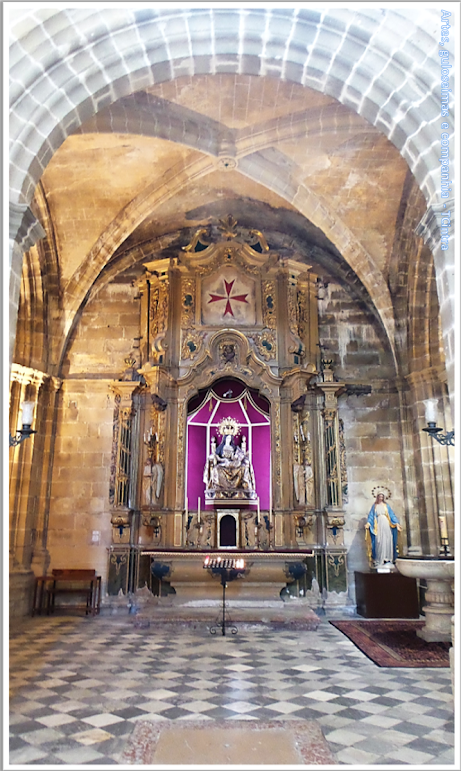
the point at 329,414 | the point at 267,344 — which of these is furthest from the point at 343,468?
the point at 267,344

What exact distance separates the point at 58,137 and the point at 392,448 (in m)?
8.00

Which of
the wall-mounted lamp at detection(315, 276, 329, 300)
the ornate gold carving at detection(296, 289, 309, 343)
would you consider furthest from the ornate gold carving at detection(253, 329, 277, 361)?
the wall-mounted lamp at detection(315, 276, 329, 300)

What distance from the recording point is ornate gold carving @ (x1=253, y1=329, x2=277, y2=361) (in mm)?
10711

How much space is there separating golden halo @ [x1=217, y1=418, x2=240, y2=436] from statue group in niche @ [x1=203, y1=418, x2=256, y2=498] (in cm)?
11

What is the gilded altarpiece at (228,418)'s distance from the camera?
9906 millimetres

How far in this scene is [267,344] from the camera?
1079cm

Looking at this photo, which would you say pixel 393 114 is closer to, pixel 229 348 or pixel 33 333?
pixel 229 348

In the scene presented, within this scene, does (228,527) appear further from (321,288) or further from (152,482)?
(321,288)

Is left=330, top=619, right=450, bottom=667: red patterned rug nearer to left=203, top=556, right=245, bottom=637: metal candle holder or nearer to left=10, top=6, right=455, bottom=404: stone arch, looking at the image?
left=203, top=556, right=245, bottom=637: metal candle holder

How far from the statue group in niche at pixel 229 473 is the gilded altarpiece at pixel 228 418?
0.8 inches

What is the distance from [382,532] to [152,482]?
13.3 ft

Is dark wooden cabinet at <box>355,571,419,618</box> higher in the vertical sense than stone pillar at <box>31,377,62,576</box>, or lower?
lower

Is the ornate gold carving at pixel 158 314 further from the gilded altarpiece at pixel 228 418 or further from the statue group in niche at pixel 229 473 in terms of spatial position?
the statue group in niche at pixel 229 473

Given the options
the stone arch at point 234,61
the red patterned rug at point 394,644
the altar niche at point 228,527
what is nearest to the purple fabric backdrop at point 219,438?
the altar niche at point 228,527
